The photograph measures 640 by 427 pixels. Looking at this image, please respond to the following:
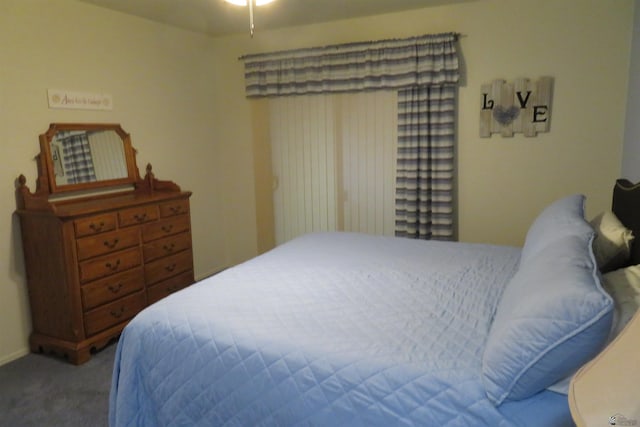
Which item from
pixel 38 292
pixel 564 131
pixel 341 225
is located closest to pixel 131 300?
pixel 38 292

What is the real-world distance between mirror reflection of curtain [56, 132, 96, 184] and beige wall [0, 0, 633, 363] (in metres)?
0.13

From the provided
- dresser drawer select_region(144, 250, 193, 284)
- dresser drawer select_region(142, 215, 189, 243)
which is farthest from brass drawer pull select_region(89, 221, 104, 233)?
dresser drawer select_region(144, 250, 193, 284)

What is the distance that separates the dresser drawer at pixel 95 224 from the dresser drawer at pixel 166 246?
0.35 meters

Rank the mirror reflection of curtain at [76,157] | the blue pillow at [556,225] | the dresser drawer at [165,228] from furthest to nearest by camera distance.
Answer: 1. the dresser drawer at [165,228]
2. the mirror reflection of curtain at [76,157]
3. the blue pillow at [556,225]

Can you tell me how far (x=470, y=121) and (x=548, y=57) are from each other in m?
0.69

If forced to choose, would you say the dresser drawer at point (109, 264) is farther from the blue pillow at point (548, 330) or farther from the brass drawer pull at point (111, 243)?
the blue pillow at point (548, 330)

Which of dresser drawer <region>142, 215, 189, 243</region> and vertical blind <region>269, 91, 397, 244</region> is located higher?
vertical blind <region>269, 91, 397, 244</region>

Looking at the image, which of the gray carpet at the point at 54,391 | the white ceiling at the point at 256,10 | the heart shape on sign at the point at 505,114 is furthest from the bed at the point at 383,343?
the white ceiling at the point at 256,10

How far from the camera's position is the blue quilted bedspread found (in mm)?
1354

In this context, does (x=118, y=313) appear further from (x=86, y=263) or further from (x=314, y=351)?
(x=314, y=351)

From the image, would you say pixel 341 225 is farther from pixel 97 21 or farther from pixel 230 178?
pixel 97 21

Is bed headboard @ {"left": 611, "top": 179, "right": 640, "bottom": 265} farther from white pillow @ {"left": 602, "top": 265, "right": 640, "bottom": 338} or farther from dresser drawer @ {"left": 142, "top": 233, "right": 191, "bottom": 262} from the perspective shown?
dresser drawer @ {"left": 142, "top": 233, "right": 191, "bottom": 262}

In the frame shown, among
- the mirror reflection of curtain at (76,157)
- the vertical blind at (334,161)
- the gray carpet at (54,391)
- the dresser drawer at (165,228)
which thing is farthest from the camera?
the vertical blind at (334,161)

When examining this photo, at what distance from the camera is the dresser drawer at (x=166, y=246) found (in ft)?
10.8
